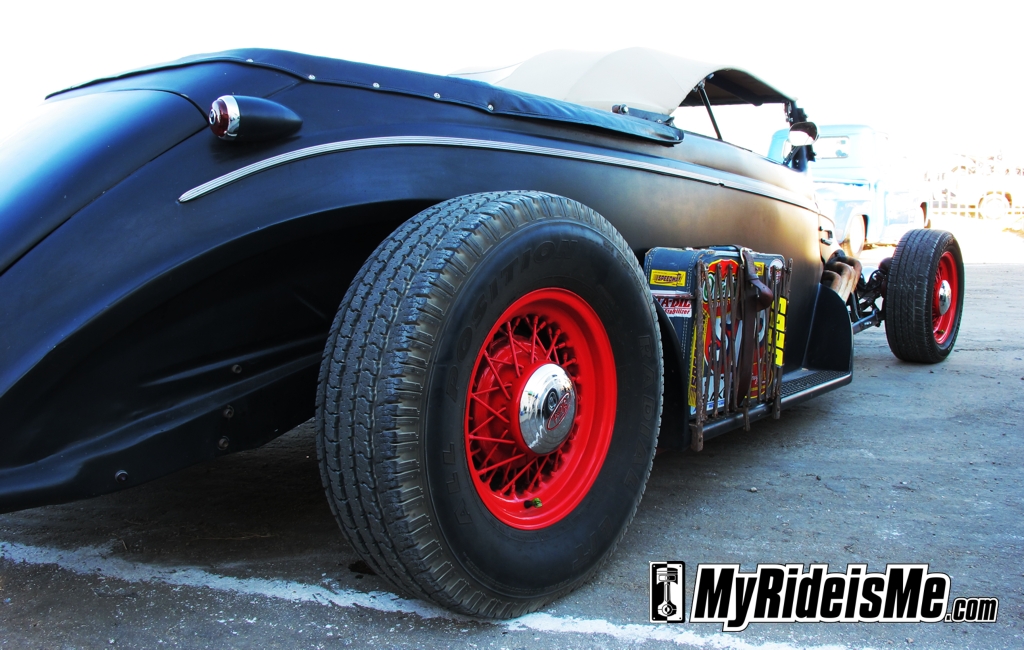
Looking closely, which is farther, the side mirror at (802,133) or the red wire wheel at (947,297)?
the red wire wheel at (947,297)

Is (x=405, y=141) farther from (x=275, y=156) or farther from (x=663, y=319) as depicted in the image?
(x=663, y=319)

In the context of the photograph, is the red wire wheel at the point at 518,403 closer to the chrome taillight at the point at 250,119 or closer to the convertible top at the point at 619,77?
the chrome taillight at the point at 250,119

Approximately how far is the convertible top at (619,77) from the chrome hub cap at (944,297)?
2.33 meters

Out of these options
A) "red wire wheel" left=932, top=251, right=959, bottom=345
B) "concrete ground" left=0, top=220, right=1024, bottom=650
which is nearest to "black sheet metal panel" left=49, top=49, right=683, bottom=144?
"concrete ground" left=0, top=220, right=1024, bottom=650

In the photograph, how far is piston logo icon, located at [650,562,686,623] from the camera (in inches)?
74.7

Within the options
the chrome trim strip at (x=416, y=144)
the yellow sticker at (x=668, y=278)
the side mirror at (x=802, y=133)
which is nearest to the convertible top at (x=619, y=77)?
the chrome trim strip at (x=416, y=144)

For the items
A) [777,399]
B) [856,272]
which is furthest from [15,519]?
[856,272]

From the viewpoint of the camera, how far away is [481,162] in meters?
2.10

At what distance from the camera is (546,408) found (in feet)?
6.21

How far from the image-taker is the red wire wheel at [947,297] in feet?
16.4

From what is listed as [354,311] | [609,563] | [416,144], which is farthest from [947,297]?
[354,311]

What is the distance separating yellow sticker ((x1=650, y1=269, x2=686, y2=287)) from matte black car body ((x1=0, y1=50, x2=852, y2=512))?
587mm

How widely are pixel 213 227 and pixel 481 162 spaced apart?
0.75 m

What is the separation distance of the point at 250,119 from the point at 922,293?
432cm
